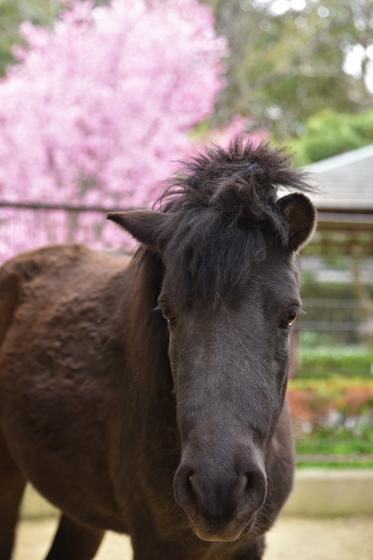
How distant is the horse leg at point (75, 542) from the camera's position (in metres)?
3.73

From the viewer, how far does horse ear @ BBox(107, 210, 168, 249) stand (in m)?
2.46

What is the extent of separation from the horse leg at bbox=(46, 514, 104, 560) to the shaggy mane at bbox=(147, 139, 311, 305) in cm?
202

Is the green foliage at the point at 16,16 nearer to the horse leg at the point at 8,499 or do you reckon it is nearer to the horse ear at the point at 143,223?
the horse leg at the point at 8,499

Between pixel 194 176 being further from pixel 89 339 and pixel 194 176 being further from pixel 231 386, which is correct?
pixel 89 339

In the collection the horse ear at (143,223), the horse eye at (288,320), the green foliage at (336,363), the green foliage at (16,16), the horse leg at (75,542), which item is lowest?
the green foliage at (336,363)

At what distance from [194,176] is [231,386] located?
2.67 ft

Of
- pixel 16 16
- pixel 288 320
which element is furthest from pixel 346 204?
pixel 16 16

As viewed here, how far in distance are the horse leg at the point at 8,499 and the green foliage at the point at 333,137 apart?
1818 cm

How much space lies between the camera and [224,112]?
21359mm

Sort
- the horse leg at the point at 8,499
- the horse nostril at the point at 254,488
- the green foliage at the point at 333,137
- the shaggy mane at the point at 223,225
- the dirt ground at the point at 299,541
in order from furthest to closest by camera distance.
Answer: the green foliage at the point at 333,137
the dirt ground at the point at 299,541
the horse leg at the point at 8,499
the shaggy mane at the point at 223,225
the horse nostril at the point at 254,488

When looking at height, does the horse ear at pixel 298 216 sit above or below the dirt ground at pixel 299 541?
Answer: above

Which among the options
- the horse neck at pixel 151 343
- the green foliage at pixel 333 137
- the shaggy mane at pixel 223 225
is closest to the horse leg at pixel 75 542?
the horse neck at pixel 151 343

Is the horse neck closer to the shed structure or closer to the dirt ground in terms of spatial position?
the shed structure

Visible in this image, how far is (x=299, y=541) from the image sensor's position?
17.8 feet
